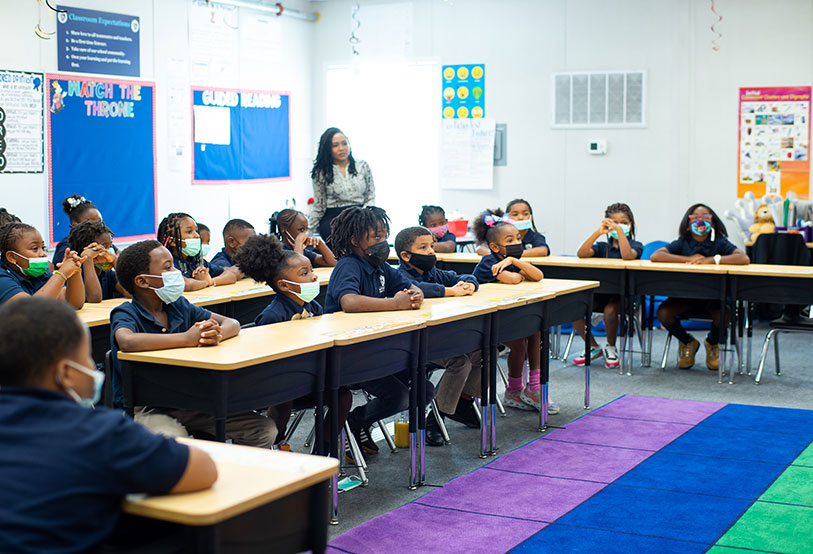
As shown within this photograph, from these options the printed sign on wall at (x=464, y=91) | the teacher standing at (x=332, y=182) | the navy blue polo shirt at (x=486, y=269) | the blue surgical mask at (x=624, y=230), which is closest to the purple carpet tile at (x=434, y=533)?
the navy blue polo shirt at (x=486, y=269)

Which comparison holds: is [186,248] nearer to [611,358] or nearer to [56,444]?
[611,358]

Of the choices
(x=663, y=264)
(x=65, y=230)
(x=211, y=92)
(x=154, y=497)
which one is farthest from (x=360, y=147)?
(x=154, y=497)

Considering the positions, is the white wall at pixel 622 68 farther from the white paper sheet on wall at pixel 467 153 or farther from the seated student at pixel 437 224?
the seated student at pixel 437 224

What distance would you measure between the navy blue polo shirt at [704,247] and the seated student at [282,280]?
3380mm

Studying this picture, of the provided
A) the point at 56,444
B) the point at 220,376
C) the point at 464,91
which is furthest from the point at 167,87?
the point at 56,444

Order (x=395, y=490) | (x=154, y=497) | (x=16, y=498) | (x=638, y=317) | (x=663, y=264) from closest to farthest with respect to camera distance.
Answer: (x=16, y=498) → (x=154, y=497) → (x=395, y=490) → (x=663, y=264) → (x=638, y=317)

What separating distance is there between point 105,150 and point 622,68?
4.71m

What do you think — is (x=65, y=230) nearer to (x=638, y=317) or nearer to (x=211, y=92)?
(x=211, y=92)

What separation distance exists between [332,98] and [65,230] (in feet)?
12.8

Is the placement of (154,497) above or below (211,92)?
below

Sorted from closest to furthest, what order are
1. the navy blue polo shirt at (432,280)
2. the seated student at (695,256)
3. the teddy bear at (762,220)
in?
the navy blue polo shirt at (432,280), the seated student at (695,256), the teddy bear at (762,220)

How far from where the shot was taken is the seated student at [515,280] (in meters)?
5.40

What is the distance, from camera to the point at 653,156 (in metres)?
8.86

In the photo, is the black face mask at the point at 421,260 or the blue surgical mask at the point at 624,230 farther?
the blue surgical mask at the point at 624,230
